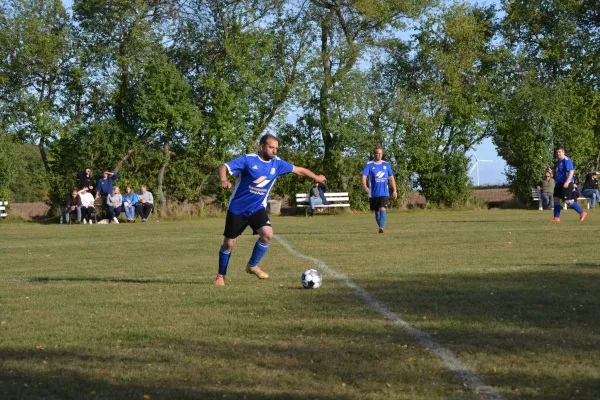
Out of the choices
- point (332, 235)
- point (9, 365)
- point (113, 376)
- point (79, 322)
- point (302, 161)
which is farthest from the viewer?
point (302, 161)

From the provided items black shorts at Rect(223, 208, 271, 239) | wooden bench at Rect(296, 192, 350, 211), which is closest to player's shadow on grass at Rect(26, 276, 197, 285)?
black shorts at Rect(223, 208, 271, 239)

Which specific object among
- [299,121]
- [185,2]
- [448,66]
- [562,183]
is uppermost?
[185,2]

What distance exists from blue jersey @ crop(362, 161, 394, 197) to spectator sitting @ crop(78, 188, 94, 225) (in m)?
15.8

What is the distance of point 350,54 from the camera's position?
3975 cm

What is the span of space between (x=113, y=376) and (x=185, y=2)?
36086mm

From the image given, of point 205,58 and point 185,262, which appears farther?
point 205,58

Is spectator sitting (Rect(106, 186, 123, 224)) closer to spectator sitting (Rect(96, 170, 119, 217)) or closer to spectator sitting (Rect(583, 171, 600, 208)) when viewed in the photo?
spectator sitting (Rect(96, 170, 119, 217))

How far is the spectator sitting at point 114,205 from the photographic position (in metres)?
32.7

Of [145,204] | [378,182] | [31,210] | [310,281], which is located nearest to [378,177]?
[378,182]

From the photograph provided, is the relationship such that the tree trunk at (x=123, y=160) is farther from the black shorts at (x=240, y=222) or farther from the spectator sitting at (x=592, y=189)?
the black shorts at (x=240, y=222)

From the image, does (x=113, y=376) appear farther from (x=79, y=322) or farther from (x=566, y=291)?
(x=566, y=291)

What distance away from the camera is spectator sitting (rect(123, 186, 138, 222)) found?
33.8 meters

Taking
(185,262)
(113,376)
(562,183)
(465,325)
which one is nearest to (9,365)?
(113,376)

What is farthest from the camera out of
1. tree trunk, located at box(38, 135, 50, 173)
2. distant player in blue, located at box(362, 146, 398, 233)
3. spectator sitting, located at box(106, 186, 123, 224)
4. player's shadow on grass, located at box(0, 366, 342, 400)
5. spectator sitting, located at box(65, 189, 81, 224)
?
tree trunk, located at box(38, 135, 50, 173)
